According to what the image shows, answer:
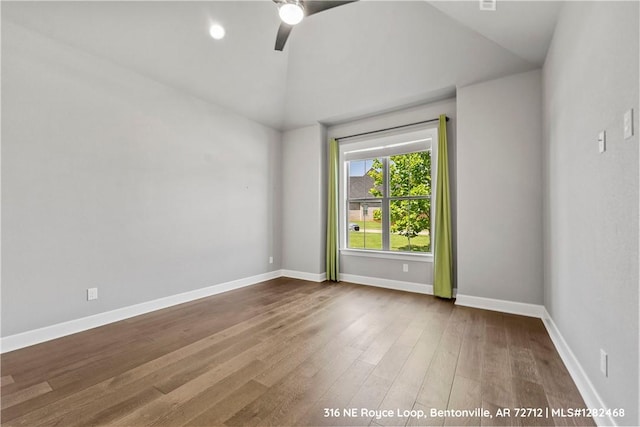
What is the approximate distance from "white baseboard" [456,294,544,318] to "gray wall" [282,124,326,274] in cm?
231

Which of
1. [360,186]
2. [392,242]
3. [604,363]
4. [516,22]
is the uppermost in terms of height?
[516,22]

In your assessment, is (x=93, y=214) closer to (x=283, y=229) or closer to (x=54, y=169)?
(x=54, y=169)

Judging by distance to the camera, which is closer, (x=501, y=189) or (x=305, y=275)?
(x=501, y=189)

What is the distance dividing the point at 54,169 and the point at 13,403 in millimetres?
1956

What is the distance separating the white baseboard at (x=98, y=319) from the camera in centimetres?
239

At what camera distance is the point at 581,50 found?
1.81m

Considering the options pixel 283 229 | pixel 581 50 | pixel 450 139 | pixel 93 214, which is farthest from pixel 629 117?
pixel 283 229

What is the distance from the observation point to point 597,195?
1.55 meters

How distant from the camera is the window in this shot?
4297 millimetres

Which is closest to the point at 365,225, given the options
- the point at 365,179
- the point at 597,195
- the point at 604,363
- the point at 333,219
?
the point at 333,219

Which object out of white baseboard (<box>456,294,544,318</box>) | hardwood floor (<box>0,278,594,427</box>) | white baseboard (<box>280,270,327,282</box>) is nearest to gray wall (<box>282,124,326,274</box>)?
white baseboard (<box>280,270,327,282</box>)

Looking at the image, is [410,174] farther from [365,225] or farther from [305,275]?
[305,275]

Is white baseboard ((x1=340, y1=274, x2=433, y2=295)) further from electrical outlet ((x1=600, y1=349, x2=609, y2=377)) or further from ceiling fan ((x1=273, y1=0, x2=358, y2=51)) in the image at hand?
ceiling fan ((x1=273, y1=0, x2=358, y2=51))

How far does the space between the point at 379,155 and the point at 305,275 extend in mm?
2471
